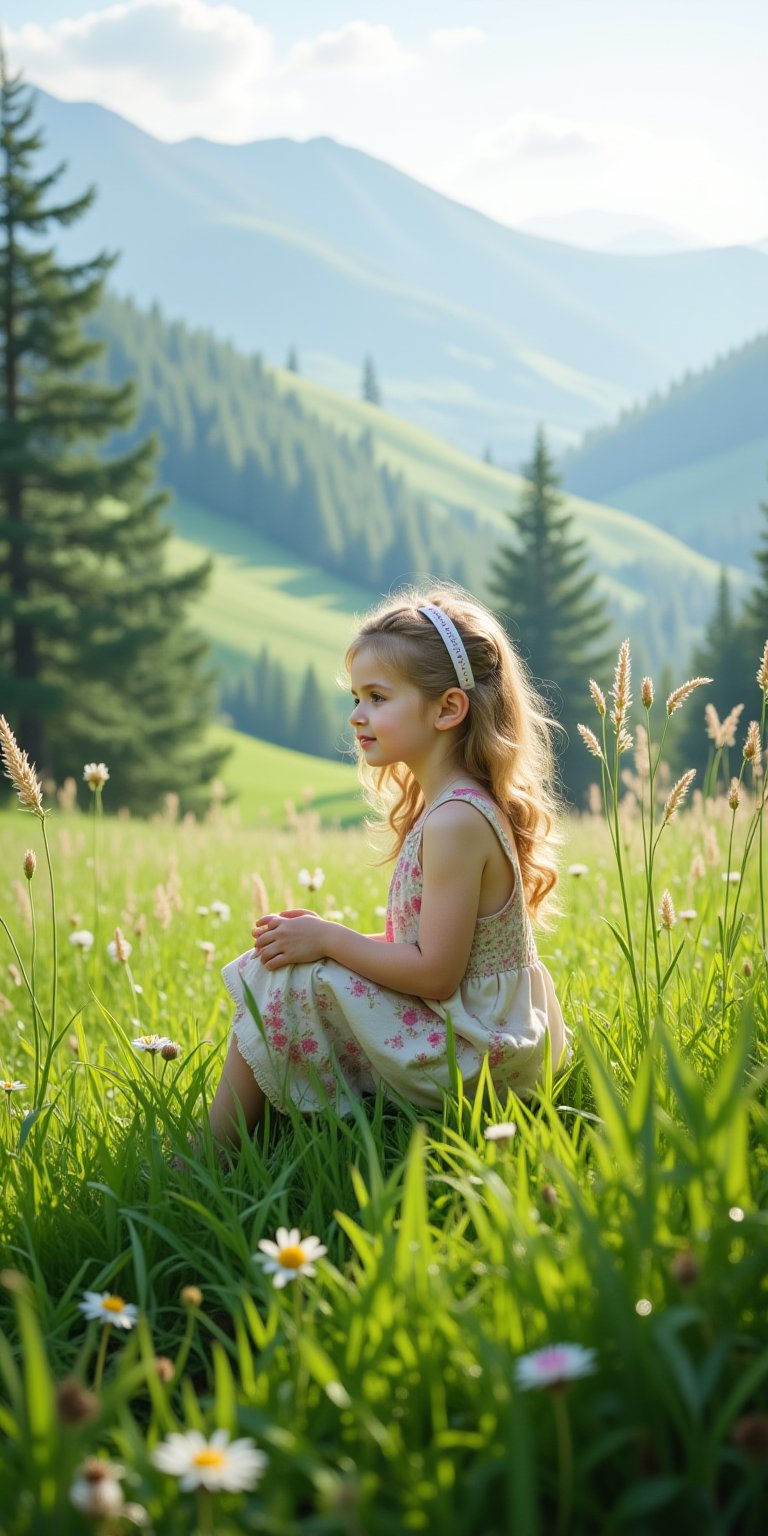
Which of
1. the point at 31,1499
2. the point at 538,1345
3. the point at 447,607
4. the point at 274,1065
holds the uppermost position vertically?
the point at 447,607

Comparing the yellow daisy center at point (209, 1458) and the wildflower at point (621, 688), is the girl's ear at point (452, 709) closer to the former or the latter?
the wildflower at point (621, 688)

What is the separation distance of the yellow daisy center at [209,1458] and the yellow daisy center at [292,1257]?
0.53 metres

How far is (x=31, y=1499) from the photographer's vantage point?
57.6 inches

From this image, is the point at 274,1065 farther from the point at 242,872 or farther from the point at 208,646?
the point at 208,646

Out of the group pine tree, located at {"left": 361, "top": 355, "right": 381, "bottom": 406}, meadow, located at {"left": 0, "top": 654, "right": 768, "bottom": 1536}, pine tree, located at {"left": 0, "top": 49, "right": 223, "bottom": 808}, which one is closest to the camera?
meadow, located at {"left": 0, "top": 654, "right": 768, "bottom": 1536}

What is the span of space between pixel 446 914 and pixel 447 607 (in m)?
0.88

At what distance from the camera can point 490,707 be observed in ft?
10.7

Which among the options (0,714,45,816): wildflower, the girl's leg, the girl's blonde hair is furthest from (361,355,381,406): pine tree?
(0,714,45,816): wildflower

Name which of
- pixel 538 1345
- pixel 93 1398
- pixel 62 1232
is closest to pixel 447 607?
pixel 62 1232

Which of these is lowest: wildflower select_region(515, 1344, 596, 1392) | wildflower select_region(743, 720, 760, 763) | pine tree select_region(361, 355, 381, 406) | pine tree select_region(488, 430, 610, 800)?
pine tree select_region(488, 430, 610, 800)

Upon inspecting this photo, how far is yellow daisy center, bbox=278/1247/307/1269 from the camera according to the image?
6.12 ft

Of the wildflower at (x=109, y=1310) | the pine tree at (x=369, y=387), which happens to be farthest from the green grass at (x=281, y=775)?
the pine tree at (x=369, y=387)

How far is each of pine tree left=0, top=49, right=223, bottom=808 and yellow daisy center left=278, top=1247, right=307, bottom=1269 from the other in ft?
74.3

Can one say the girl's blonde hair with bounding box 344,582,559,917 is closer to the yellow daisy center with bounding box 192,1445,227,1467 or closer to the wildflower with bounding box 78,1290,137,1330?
the wildflower with bounding box 78,1290,137,1330
